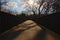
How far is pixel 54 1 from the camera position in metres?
39.2

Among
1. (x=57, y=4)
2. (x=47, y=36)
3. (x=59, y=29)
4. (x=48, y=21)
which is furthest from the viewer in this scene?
(x=57, y=4)

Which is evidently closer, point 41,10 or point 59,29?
point 59,29

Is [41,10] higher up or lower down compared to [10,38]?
lower down

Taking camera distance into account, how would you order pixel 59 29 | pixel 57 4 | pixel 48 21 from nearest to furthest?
pixel 59 29 < pixel 48 21 < pixel 57 4

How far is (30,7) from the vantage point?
134 feet

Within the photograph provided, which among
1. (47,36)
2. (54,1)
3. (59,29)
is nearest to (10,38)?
(47,36)

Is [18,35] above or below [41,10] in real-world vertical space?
above

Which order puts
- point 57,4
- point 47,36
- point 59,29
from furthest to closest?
point 57,4 → point 59,29 → point 47,36

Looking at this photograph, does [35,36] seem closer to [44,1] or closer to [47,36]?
[47,36]

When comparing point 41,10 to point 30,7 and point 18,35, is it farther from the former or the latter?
point 18,35

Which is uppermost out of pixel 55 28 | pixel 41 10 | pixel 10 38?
pixel 10 38

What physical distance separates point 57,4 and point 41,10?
14.3 feet

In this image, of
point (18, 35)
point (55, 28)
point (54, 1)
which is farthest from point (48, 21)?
point (54, 1)

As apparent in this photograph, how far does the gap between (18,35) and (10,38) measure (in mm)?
326
